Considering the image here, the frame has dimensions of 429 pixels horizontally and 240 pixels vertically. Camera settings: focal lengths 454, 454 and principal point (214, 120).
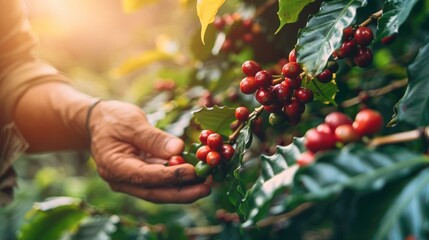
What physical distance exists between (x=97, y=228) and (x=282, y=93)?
110 centimetres

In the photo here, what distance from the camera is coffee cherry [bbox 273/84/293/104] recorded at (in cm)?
122

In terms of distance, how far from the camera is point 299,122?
167 cm

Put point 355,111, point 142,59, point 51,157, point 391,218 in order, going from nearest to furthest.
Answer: point 391,218
point 355,111
point 142,59
point 51,157

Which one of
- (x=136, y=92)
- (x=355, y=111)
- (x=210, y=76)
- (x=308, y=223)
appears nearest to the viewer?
(x=355, y=111)

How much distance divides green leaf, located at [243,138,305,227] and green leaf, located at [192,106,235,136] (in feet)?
1.31

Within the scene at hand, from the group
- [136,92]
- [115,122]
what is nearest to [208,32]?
[115,122]

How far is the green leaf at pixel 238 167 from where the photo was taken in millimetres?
1204

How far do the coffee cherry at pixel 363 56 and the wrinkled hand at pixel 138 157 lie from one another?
1.90ft

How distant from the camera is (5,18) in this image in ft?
6.69

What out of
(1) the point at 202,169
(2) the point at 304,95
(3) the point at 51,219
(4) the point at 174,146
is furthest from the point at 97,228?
(2) the point at 304,95

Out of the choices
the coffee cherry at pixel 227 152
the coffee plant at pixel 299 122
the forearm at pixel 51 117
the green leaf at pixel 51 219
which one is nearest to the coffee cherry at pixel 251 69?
the coffee plant at pixel 299 122

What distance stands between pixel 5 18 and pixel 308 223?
175 cm

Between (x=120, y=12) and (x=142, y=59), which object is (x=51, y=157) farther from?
(x=142, y=59)

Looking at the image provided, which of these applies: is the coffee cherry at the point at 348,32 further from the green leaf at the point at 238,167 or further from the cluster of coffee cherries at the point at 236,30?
the cluster of coffee cherries at the point at 236,30
